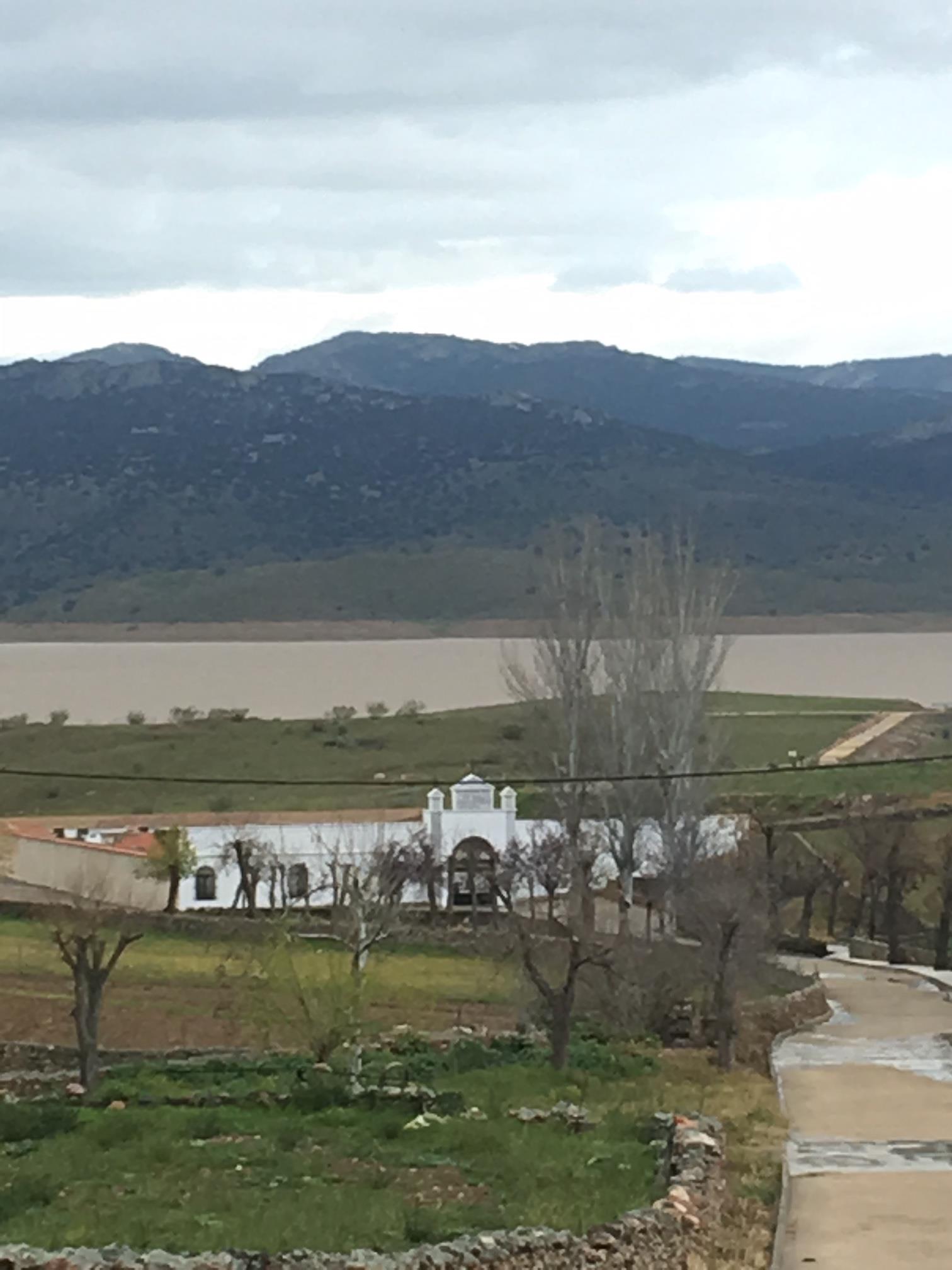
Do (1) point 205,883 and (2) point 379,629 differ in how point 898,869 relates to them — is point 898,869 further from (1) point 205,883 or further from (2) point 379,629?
(2) point 379,629

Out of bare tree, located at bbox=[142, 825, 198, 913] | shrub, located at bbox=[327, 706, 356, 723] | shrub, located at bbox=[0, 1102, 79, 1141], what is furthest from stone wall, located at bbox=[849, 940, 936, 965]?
shrub, located at bbox=[327, 706, 356, 723]

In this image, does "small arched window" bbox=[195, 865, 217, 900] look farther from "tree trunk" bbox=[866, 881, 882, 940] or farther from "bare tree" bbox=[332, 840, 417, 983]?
"tree trunk" bbox=[866, 881, 882, 940]

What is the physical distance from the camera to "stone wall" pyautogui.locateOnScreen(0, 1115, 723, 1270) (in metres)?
10.5

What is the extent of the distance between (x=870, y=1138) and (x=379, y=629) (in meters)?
117

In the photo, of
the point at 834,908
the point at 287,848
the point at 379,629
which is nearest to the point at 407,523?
the point at 379,629

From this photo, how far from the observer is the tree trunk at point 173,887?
1547 inches

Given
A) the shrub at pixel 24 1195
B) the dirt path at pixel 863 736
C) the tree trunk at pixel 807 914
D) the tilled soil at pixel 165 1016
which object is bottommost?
the tree trunk at pixel 807 914

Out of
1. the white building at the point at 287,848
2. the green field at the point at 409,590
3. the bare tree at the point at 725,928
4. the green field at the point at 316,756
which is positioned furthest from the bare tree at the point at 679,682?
the green field at the point at 409,590

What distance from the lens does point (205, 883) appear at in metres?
41.5

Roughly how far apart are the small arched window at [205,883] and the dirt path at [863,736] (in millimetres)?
22408

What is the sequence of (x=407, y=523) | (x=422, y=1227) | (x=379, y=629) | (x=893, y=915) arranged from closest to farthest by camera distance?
(x=422, y=1227), (x=893, y=915), (x=379, y=629), (x=407, y=523)

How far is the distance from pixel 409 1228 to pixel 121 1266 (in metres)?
1.84

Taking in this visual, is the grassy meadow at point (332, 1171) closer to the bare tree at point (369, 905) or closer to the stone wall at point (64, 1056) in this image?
the stone wall at point (64, 1056)

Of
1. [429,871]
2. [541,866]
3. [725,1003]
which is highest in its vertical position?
[725,1003]
